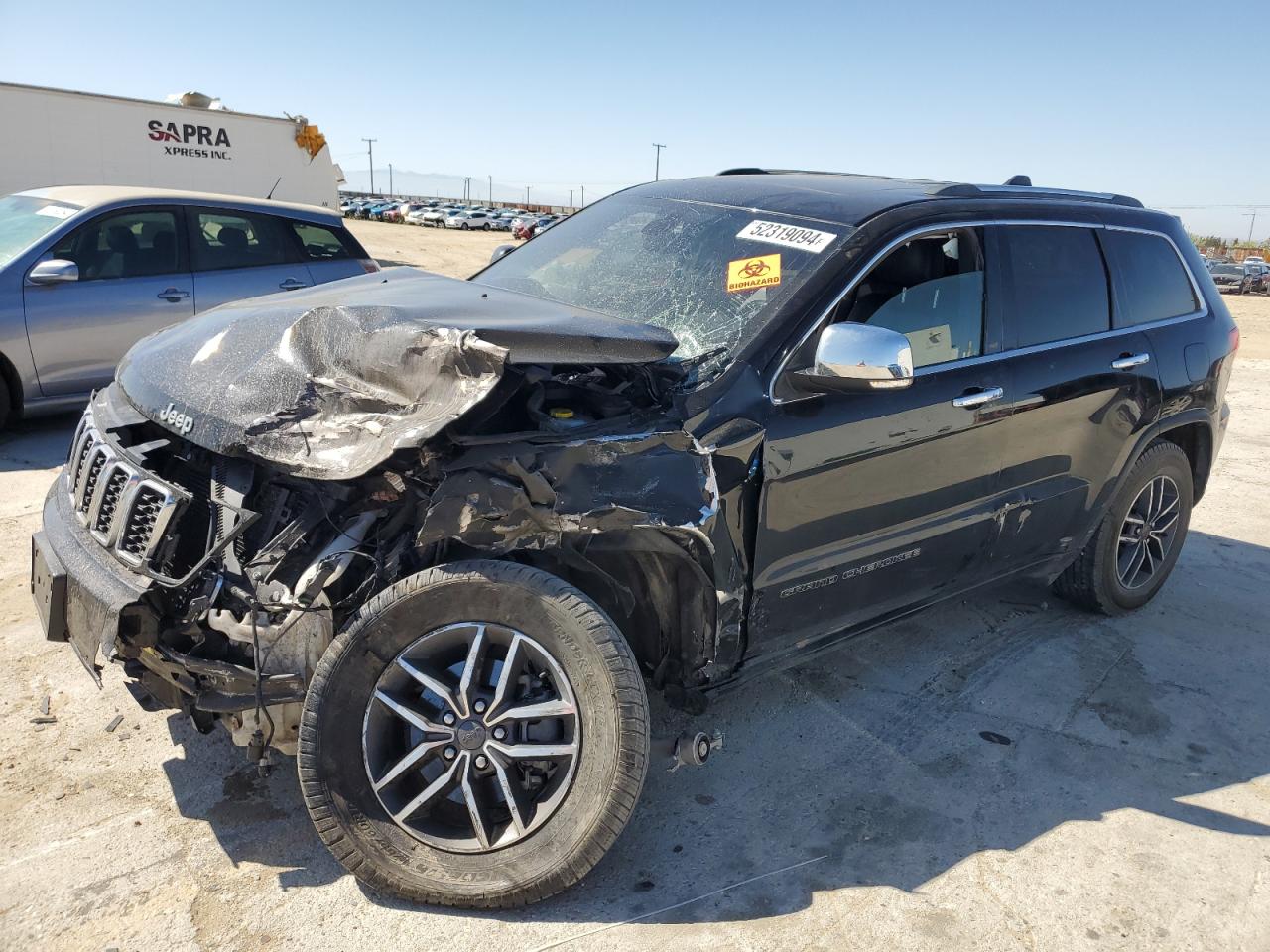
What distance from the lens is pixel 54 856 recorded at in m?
2.60

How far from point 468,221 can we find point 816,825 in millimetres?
63206

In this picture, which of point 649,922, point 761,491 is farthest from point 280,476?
point 649,922

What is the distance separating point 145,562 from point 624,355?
4.53ft

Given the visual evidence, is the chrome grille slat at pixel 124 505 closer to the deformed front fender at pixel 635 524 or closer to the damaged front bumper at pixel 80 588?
the damaged front bumper at pixel 80 588

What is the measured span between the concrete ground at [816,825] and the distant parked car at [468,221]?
6094 cm

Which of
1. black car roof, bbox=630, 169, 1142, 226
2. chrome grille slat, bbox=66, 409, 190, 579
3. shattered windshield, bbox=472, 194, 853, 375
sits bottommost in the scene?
chrome grille slat, bbox=66, 409, 190, 579

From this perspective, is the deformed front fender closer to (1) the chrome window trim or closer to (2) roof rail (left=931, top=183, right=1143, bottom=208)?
(1) the chrome window trim

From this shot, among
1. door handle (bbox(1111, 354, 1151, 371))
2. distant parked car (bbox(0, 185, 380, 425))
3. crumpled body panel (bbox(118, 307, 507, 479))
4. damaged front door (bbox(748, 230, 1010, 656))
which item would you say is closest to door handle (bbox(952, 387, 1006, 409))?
damaged front door (bbox(748, 230, 1010, 656))

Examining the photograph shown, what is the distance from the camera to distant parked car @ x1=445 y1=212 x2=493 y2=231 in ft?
204

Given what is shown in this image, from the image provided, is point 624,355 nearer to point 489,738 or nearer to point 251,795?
point 489,738

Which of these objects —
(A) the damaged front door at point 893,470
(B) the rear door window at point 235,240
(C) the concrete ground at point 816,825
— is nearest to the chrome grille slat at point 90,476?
(C) the concrete ground at point 816,825

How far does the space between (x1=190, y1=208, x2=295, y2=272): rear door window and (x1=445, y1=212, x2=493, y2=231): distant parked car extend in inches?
2220

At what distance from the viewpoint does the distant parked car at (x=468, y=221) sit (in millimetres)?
62312

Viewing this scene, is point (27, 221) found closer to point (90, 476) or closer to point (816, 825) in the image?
point (90, 476)
